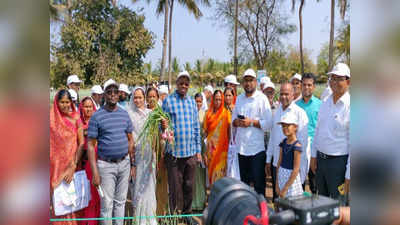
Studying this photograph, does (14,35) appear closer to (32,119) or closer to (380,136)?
(32,119)

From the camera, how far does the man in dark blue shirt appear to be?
7.75 feet

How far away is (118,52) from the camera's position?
2.21m

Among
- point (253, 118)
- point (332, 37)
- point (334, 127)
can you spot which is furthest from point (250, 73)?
point (334, 127)

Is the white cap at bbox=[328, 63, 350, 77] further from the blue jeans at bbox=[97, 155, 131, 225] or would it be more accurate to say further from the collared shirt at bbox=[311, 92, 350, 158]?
the blue jeans at bbox=[97, 155, 131, 225]

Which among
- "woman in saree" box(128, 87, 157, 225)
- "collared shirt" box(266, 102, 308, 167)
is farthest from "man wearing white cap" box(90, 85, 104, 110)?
"collared shirt" box(266, 102, 308, 167)

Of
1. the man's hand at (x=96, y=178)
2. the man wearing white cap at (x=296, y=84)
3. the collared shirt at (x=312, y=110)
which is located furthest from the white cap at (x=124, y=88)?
the collared shirt at (x=312, y=110)

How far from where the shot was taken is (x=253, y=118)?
2533 millimetres

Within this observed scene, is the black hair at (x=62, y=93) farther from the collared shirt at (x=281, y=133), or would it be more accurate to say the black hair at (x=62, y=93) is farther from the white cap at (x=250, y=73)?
the collared shirt at (x=281, y=133)

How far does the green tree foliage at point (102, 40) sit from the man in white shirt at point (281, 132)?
1108 millimetres

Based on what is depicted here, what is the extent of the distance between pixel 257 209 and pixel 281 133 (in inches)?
61.3

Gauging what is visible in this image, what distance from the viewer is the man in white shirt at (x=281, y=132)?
7.64 ft

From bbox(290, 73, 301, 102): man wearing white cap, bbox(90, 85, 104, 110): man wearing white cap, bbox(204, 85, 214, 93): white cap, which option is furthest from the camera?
bbox(204, 85, 214, 93): white cap

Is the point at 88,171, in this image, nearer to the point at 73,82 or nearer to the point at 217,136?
the point at 73,82

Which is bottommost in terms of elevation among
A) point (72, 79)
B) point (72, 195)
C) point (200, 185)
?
point (200, 185)
